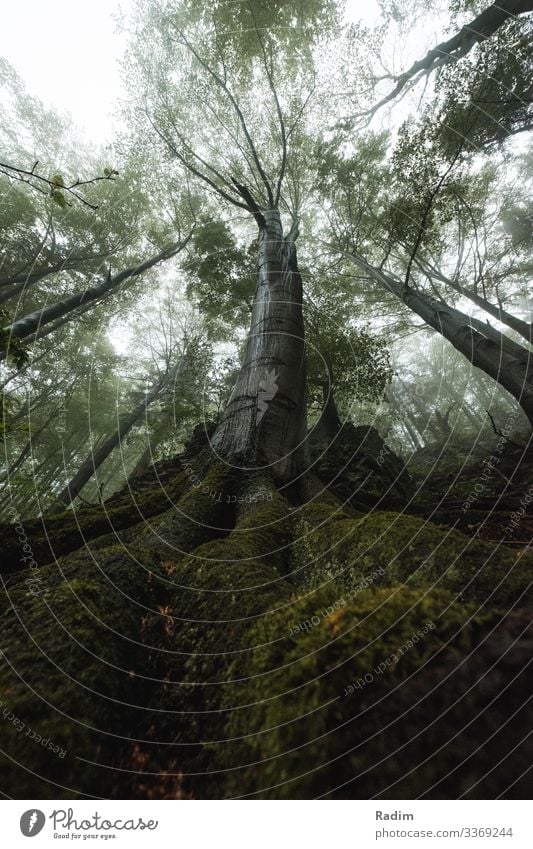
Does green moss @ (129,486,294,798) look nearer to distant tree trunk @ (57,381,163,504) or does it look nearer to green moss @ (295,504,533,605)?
green moss @ (295,504,533,605)

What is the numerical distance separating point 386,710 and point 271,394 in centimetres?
358

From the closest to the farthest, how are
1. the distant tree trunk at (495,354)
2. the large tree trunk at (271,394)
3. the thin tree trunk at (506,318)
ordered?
the large tree trunk at (271,394), the distant tree trunk at (495,354), the thin tree trunk at (506,318)

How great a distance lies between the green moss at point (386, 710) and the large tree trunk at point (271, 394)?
256 centimetres

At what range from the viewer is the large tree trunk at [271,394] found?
3773mm

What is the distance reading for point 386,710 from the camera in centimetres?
83

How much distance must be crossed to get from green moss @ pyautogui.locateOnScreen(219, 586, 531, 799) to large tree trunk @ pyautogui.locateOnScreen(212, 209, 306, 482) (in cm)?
256

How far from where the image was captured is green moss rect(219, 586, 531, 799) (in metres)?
0.76

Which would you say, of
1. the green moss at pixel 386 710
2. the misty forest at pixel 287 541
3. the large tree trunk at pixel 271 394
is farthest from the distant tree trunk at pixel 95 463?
the green moss at pixel 386 710

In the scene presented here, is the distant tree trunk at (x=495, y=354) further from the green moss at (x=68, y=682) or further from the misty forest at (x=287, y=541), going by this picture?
the green moss at (x=68, y=682)

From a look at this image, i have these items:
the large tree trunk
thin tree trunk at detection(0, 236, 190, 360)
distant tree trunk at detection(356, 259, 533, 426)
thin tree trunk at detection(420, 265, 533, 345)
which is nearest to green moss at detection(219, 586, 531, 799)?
the large tree trunk

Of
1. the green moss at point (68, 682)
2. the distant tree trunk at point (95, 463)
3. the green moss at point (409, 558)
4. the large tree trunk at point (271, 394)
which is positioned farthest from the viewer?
the distant tree trunk at point (95, 463)

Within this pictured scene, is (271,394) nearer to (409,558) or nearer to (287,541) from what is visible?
(287,541)

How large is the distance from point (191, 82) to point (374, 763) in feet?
54.8

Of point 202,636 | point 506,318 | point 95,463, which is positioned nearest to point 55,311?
point 95,463
